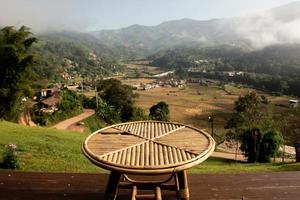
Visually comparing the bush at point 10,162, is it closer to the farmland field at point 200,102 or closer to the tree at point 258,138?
the tree at point 258,138

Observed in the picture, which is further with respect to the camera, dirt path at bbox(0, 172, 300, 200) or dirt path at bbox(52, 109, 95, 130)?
dirt path at bbox(52, 109, 95, 130)

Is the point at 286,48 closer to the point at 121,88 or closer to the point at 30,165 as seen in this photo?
the point at 121,88

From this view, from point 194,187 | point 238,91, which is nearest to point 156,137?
point 194,187

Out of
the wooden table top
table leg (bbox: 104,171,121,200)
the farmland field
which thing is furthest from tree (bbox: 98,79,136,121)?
table leg (bbox: 104,171,121,200)

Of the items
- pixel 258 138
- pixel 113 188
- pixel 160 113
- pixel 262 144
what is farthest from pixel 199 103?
pixel 113 188

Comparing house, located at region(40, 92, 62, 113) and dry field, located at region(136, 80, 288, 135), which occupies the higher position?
house, located at region(40, 92, 62, 113)

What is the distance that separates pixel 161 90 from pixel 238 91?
63.2ft

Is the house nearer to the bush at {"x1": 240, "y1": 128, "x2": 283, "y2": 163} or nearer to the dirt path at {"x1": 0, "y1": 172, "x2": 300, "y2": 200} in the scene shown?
the bush at {"x1": 240, "y1": 128, "x2": 283, "y2": 163}

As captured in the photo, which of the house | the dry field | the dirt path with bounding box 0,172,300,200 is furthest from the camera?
the dry field

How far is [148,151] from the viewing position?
328cm

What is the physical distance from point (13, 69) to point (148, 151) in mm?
11311

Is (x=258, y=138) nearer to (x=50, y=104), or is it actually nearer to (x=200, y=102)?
(x=50, y=104)

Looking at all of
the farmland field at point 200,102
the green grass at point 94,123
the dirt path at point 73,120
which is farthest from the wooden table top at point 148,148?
the farmland field at point 200,102

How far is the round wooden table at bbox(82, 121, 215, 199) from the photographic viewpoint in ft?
9.53
